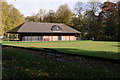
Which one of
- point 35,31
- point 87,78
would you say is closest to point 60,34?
point 35,31

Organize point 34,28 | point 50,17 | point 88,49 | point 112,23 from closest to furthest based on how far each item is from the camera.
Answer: point 112,23 → point 88,49 → point 34,28 → point 50,17

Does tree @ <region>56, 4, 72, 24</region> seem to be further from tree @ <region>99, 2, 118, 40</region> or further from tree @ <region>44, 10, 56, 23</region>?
tree @ <region>99, 2, 118, 40</region>

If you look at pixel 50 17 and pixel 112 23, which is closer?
pixel 112 23

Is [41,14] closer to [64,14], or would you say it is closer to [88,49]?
[64,14]

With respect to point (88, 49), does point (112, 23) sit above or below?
above

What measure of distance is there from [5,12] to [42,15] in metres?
21.7

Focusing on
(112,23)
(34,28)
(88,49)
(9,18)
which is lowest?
(88,49)

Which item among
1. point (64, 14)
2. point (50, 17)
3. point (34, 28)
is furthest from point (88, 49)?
point (50, 17)

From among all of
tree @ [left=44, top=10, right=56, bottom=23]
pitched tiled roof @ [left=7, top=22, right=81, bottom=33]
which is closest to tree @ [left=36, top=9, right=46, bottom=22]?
tree @ [left=44, top=10, right=56, bottom=23]

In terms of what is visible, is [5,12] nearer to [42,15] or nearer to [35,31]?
[35,31]

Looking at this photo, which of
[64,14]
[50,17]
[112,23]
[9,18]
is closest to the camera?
[112,23]

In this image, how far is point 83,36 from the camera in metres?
57.0

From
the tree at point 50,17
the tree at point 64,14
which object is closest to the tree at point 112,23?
the tree at point 64,14

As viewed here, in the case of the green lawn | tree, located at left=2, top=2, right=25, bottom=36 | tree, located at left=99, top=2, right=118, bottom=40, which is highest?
tree, located at left=2, top=2, right=25, bottom=36
